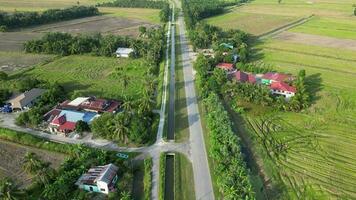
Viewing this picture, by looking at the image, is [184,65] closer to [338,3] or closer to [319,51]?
[319,51]

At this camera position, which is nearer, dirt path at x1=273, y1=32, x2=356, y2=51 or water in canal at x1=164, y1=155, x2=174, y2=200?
water in canal at x1=164, y1=155, x2=174, y2=200

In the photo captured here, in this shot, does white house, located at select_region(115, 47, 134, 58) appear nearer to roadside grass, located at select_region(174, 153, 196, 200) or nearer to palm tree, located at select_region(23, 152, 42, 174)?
roadside grass, located at select_region(174, 153, 196, 200)

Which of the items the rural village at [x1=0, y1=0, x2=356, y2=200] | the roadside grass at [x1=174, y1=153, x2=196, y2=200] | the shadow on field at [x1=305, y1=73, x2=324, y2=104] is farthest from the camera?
the shadow on field at [x1=305, y1=73, x2=324, y2=104]

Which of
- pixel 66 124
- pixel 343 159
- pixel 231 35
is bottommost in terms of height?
pixel 343 159

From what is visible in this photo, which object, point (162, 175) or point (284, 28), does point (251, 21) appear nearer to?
point (284, 28)

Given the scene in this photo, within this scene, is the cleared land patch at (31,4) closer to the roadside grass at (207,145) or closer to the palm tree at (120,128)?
the roadside grass at (207,145)

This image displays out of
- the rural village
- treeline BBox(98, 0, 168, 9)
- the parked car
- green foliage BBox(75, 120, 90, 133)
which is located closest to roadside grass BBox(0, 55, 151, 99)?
the rural village

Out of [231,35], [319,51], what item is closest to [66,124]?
[231,35]

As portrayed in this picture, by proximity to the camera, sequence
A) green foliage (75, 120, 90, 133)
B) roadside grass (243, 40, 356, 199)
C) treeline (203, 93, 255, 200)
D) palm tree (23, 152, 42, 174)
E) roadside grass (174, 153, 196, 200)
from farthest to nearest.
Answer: green foliage (75, 120, 90, 133), roadside grass (243, 40, 356, 199), roadside grass (174, 153, 196, 200), palm tree (23, 152, 42, 174), treeline (203, 93, 255, 200)
